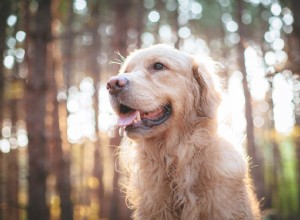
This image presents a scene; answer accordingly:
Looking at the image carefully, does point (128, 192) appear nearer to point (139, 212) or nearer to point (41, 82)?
point (139, 212)

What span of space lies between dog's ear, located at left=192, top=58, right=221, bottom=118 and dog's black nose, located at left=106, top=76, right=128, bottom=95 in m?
0.93

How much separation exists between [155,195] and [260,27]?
1314cm

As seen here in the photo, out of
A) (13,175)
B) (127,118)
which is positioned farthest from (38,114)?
(13,175)

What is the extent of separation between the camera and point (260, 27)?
14.7 m

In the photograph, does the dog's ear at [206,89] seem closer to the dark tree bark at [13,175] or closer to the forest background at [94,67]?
the forest background at [94,67]

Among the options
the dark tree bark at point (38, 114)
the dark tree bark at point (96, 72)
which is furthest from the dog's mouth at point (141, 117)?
the dark tree bark at point (96, 72)

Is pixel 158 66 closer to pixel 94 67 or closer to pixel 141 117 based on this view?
pixel 141 117

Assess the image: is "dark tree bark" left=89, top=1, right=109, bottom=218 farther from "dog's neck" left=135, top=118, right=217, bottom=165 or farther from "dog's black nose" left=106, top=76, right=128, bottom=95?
"dog's neck" left=135, top=118, right=217, bottom=165

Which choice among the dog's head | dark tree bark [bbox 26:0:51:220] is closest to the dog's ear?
the dog's head

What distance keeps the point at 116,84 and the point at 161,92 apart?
0.54 metres

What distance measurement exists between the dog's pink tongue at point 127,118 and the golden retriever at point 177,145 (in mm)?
12

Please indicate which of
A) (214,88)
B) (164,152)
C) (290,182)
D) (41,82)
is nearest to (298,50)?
(214,88)

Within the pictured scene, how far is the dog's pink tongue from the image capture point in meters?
3.56

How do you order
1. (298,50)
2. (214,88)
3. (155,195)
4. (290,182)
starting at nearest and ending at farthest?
(155,195)
(214,88)
(298,50)
(290,182)
